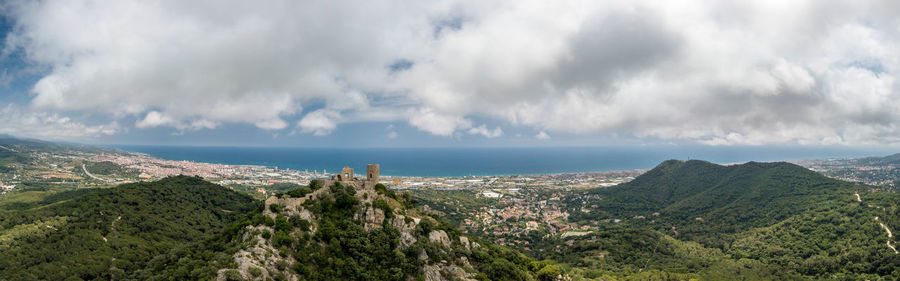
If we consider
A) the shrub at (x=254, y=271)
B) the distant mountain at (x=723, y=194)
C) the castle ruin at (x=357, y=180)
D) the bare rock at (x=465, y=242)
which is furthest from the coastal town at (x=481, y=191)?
the shrub at (x=254, y=271)

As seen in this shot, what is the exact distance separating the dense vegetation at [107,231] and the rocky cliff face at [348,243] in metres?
9.86

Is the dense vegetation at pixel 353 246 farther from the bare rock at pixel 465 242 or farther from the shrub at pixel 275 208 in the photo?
the bare rock at pixel 465 242

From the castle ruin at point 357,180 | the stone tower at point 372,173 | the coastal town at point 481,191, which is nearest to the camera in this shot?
the castle ruin at point 357,180

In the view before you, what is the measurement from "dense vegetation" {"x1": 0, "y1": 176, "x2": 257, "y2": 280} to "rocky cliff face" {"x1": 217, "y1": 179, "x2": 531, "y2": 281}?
9.86 metres

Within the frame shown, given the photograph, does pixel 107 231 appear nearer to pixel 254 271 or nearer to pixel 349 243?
pixel 254 271

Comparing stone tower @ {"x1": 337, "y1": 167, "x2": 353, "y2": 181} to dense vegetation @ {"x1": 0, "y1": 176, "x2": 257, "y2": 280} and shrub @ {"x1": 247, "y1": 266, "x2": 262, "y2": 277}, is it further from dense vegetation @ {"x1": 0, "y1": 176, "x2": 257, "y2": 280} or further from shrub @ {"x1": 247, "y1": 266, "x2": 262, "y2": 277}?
dense vegetation @ {"x1": 0, "y1": 176, "x2": 257, "y2": 280}

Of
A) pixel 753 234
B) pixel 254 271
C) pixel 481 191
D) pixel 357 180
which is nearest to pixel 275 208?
pixel 254 271

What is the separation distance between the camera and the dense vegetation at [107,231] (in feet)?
125

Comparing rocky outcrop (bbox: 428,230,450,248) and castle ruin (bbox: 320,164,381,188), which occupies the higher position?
castle ruin (bbox: 320,164,381,188)

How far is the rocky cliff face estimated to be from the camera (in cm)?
2922

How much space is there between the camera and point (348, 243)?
105ft

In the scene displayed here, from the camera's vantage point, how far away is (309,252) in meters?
30.7

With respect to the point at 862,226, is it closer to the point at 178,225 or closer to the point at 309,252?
the point at 309,252

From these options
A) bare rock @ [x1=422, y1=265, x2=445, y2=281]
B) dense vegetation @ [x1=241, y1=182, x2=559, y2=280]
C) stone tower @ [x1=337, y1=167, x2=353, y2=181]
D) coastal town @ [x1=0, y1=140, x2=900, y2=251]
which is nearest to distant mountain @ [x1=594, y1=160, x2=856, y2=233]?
coastal town @ [x1=0, y1=140, x2=900, y2=251]
